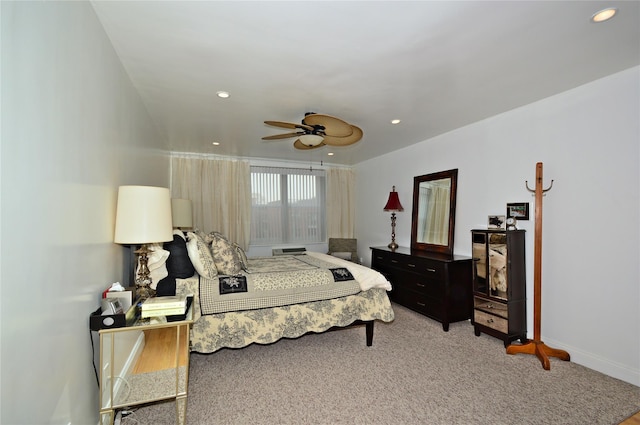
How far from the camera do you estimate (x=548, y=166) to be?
304 centimetres

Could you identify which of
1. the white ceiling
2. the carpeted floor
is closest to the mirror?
the white ceiling

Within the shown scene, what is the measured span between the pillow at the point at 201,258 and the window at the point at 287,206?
9.97ft

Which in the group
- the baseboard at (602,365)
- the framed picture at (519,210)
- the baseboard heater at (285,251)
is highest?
the framed picture at (519,210)

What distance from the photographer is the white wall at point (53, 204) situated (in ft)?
3.28

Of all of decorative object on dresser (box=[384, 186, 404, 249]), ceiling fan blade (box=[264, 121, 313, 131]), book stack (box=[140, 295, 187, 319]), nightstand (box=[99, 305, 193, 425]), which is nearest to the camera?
nightstand (box=[99, 305, 193, 425])

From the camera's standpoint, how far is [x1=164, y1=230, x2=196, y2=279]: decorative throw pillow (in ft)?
8.70

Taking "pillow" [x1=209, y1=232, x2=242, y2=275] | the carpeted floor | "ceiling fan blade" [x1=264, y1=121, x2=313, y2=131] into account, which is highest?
"ceiling fan blade" [x1=264, y1=121, x2=313, y2=131]

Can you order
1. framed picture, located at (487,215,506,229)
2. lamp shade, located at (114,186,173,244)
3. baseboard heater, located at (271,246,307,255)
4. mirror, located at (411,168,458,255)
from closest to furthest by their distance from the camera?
1. lamp shade, located at (114,186,173,244)
2. framed picture, located at (487,215,506,229)
3. mirror, located at (411,168,458,255)
4. baseboard heater, located at (271,246,307,255)

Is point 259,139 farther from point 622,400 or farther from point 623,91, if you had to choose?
point 622,400

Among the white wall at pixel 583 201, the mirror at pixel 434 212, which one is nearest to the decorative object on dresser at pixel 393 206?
the mirror at pixel 434 212

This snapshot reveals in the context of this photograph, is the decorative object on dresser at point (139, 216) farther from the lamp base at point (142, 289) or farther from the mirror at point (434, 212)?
the mirror at point (434, 212)

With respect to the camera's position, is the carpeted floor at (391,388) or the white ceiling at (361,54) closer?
the white ceiling at (361,54)

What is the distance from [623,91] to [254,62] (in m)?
3.03

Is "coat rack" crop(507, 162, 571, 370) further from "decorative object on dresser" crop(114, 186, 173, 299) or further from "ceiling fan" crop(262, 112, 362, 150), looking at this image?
"decorative object on dresser" crop(114, 186, 173, 299)
